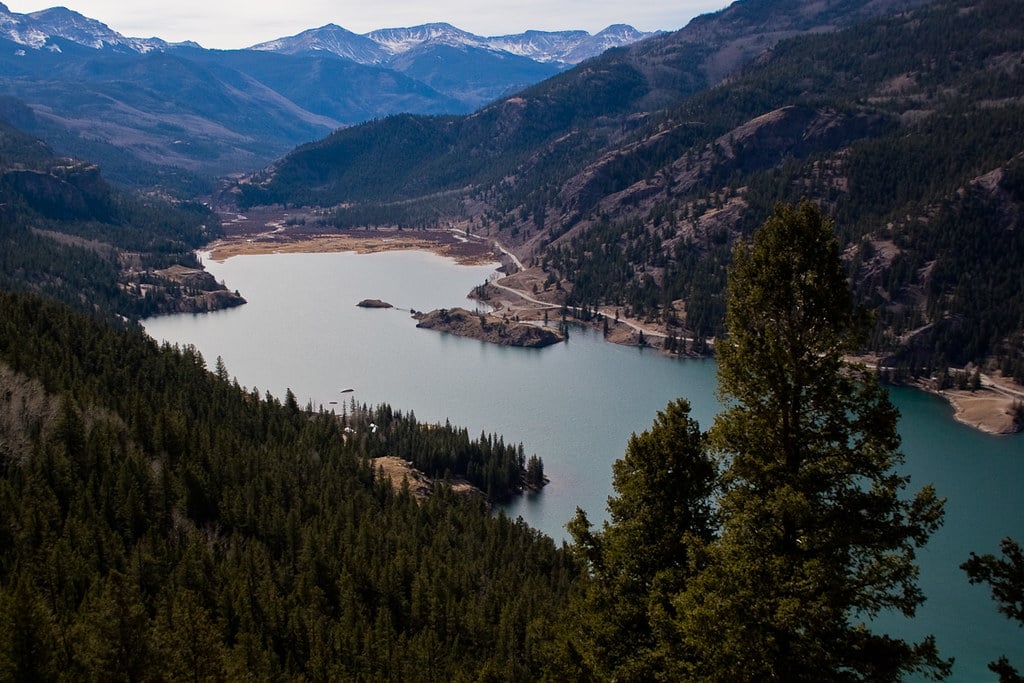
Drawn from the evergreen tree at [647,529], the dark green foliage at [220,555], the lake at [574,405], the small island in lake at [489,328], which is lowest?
the lake at [574,405]

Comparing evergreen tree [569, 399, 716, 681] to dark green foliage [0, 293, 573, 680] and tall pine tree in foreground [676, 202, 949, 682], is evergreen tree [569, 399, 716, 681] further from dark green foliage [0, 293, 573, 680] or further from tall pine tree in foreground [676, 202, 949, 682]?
dark green foliage [0, 293, 573, 680]

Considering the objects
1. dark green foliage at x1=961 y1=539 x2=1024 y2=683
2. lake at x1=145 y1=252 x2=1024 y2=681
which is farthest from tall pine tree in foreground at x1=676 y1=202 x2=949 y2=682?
lake at x1=145 y1=252 x2=1024 y2=681

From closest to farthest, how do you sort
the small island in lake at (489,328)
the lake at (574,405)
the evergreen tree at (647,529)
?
the evergreen tree at (647,529), the lake at (574,405), the small island in lake at (489,328)

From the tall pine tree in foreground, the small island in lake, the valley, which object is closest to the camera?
the tall pine tree in foreground

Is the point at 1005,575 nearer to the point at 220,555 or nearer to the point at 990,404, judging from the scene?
the point at 220,555

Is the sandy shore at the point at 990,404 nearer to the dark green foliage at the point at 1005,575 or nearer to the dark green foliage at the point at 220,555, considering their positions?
the dark green foliage at the point at 220,555

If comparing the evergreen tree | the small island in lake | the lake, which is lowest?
the lake

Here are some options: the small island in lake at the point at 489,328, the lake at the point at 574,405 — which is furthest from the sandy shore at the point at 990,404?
the small island in lake at the point at 489,328
